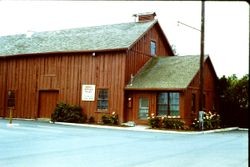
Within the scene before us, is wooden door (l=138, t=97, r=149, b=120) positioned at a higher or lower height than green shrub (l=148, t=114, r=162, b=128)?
higher

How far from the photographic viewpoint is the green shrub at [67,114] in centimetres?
2819

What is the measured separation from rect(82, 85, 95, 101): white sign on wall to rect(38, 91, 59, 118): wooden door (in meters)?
2.65

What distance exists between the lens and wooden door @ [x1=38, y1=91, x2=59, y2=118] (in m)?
30.9

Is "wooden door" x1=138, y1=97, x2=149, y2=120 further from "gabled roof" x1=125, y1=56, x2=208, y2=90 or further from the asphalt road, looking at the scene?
the asphalt road

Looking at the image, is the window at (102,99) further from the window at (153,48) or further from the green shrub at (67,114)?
the window at (153,48)

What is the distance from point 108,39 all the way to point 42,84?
6.22 metres

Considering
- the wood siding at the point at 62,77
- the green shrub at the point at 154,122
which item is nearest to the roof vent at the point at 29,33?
the wood siding at the point at 62,77

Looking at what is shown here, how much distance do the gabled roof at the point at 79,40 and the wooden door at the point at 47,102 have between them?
3.27m

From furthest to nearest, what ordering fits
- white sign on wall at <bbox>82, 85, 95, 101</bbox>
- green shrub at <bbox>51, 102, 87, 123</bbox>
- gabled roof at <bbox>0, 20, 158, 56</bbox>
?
gabled roof at <bbox>0, 20, 158, 56</bbox> < white sign on wall at <bbox>82, 85, 95, 101</bbox> < green shrub at <bbox>51, 102, 87, 123</bbox>

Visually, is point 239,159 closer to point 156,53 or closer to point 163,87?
point 163,87

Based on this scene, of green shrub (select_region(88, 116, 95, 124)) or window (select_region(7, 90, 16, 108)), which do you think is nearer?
green shrub (select_region(88, 116, 95, 124))

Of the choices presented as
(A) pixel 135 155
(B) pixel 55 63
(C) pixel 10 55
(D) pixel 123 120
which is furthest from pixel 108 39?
(A) pixel 135 155

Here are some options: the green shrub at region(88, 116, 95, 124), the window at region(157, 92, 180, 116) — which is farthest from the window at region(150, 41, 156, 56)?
the green shrub at region(88, 116, 95, 124)

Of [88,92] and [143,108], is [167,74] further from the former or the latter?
[88,92]
